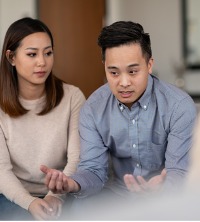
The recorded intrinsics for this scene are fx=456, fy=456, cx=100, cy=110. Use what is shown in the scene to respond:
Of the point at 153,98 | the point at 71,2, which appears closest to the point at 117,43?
the point at 153,98

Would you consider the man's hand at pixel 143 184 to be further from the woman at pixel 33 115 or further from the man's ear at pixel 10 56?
the man's ear at pixel 10 56

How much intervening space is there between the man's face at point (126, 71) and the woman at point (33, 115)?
1.13 feet

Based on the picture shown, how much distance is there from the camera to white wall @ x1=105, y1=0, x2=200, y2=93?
14.3ft

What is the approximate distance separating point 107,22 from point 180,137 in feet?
10.9

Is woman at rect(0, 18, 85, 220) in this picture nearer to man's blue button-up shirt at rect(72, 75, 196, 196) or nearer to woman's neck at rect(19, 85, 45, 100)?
woman's neck at rect(19, 85, 45, 100)

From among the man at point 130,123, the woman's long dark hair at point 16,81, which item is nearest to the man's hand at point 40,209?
the man at point 130,123

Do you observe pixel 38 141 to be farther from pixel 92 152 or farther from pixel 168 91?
pixel 168 91

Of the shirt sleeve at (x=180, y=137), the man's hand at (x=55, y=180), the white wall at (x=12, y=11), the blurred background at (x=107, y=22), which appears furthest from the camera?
the blurred background at (x=107, y=22)

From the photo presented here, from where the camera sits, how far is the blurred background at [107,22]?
4281mm

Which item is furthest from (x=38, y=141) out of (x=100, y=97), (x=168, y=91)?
(x=168, y=91)

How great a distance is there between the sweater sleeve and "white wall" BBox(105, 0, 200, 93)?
9.07ft

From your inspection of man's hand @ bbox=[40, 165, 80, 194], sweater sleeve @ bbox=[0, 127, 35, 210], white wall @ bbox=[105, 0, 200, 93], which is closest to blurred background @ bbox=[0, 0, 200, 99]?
white wall @ bbox=[105, 0, 200, 93]

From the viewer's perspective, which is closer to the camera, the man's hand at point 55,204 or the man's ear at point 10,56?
the man's hand at point 55,204

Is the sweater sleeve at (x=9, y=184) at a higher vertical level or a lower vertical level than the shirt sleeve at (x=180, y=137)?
lower
